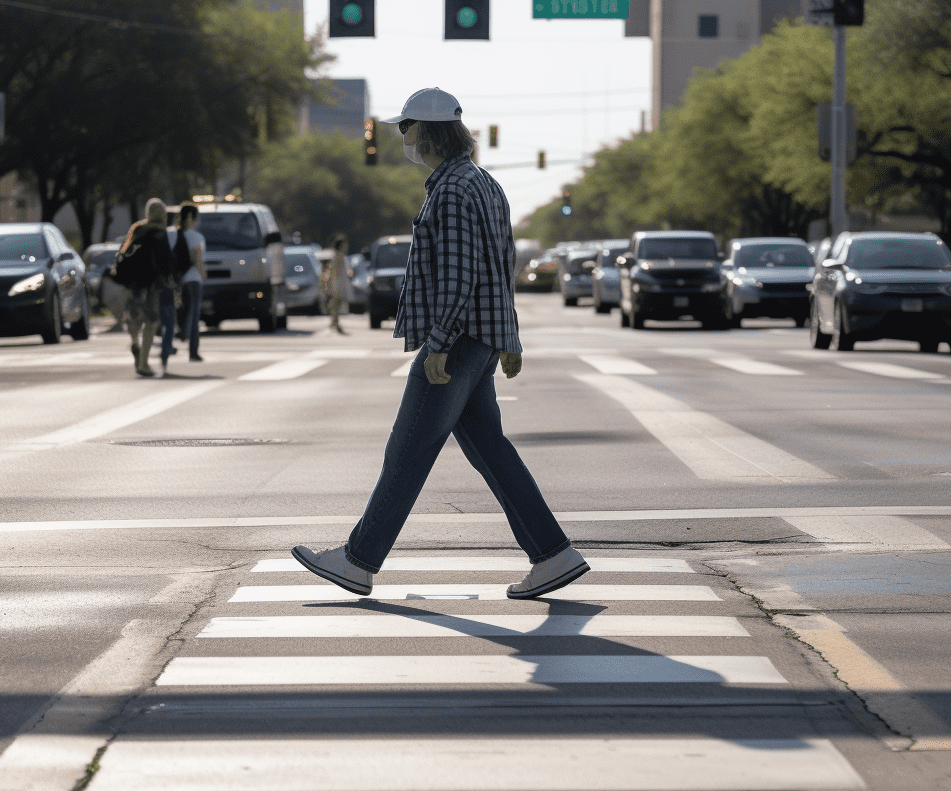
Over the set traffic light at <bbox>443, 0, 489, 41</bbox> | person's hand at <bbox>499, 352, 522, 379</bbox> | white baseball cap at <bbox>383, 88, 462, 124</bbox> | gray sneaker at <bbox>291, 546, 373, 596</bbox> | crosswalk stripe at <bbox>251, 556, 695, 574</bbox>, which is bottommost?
crosswalk stripe at <bbox>251, 556, 695, 574</bbox>

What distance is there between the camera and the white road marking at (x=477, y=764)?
429 cm

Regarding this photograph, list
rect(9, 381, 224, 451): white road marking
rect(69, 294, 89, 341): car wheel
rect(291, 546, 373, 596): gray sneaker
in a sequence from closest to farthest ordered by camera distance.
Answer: rect(291, 546, 373, 596): gray sneaker → rect(9, 381, 224, 451): white road marking → rect(69, 294, 89, 341): car wheel

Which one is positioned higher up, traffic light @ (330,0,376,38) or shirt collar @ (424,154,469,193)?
traffic light @ (330,0,376,38)

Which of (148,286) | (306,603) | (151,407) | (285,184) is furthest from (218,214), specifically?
(285,184)

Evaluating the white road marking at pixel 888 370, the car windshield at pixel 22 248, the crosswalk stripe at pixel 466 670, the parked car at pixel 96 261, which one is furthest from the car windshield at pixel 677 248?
the crosswalk stripe at pixel 466 670

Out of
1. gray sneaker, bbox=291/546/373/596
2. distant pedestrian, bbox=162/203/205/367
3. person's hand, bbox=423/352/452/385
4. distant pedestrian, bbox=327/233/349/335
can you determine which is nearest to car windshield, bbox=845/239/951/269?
distant pedestrian, bbox=162/203/205/367

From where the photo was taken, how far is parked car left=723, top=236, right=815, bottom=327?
1329 inches

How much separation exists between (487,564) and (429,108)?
76.2 inches

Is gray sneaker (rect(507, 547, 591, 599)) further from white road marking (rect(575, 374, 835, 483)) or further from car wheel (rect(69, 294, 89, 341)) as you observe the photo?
car wheel (rect(69, 294, 89, 341))

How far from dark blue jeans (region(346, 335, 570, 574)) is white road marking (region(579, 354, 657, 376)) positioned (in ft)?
42.7

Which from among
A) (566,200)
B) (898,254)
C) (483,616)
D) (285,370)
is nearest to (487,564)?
(483,616)

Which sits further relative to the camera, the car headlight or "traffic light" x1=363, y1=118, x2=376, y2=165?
"traffic light" x1=363, y1=118, x2=376, y2=165

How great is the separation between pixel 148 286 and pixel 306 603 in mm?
12900

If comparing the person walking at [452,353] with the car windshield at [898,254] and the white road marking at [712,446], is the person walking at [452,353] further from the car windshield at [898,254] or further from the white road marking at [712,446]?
the car windshield at [898,254]
